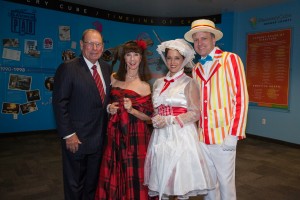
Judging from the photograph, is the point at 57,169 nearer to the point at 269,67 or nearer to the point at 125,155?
the point at 125,155

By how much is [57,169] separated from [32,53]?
316 cm

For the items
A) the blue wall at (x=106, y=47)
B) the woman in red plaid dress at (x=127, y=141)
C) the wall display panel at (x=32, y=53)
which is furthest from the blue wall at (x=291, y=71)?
the woman in red plaid dress at (x=127, y=141)

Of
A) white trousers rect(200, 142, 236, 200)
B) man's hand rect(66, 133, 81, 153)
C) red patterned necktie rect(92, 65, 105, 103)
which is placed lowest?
white trousers rect(200, 142, 236, 200)

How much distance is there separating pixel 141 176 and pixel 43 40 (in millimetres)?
4923

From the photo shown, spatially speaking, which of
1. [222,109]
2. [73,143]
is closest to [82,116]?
[73,143]

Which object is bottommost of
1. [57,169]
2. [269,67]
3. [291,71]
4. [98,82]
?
[57,169]

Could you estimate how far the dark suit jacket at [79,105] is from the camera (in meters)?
2.20

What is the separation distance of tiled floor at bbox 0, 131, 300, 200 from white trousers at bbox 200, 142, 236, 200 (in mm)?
1153

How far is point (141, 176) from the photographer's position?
7.54 ft

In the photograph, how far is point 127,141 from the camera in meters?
2.31

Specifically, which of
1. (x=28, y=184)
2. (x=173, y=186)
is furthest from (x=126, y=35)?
(x=173, y=186)

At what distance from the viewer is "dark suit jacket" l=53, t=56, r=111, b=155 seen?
7.21 ft

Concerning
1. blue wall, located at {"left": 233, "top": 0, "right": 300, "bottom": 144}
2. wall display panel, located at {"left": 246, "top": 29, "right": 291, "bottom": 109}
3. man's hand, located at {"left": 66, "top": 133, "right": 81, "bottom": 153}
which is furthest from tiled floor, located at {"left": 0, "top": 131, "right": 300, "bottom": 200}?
man's hand, located at {"left": 66, "top": 133, "right": 81, "bottom": 153}

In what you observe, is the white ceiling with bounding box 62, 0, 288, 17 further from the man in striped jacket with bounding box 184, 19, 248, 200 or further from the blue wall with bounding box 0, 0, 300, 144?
the man in striped jacket with bounding box 184, 19, 248, 200
